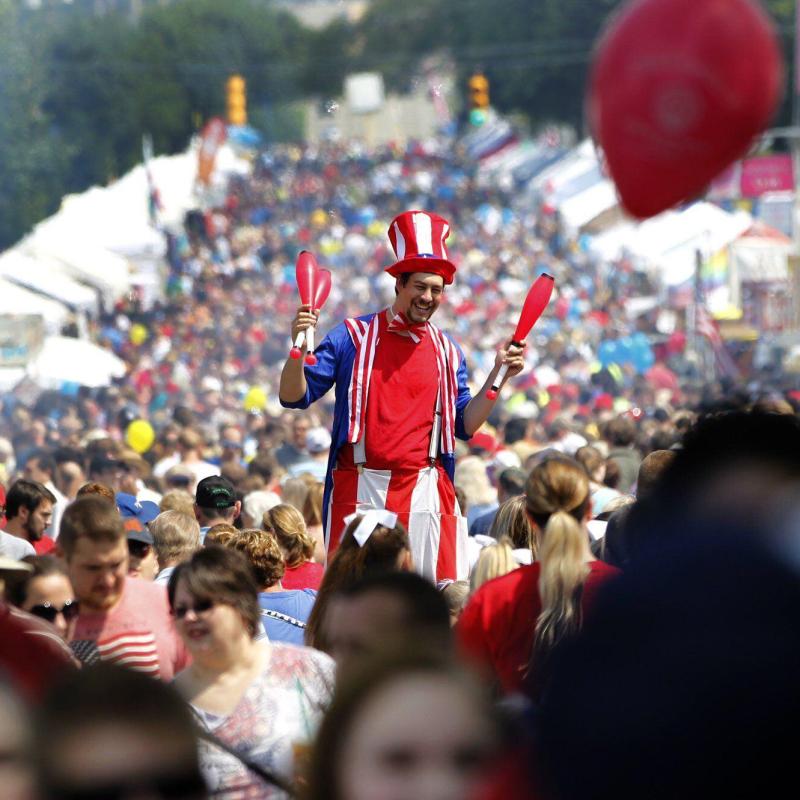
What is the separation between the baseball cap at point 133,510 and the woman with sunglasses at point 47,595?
2.77 m

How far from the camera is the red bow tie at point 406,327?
6934 mm

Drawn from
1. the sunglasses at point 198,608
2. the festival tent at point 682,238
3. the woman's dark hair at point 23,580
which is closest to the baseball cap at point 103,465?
the woman's dark hair at point 23,580

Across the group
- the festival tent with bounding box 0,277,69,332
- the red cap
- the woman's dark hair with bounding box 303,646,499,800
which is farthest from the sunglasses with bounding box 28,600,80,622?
the festival tent with bounding box 0,277,69,332

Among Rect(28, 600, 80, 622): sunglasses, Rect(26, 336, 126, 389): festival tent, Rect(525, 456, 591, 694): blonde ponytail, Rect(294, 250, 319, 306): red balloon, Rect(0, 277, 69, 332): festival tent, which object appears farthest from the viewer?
Rect(0, 277, 69, 332): festival tent

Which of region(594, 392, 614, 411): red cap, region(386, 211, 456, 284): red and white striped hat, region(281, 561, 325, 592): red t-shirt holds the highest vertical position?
region(386, 211, 456, 284): red and white striped hat

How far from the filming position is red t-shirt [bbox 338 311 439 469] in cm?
691

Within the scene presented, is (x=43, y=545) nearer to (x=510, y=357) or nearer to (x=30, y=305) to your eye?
(x=510, y=357)

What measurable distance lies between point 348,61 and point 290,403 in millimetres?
102727

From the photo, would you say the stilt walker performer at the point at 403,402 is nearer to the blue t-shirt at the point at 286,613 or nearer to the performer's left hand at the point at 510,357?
the performer's left hand at the point at 510,357

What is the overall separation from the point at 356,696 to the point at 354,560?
2.50 m

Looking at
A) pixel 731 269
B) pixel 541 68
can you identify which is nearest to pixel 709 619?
pixel 731 269

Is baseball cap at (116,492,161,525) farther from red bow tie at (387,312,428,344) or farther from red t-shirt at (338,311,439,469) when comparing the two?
red bow tie at (387,312,428,344)

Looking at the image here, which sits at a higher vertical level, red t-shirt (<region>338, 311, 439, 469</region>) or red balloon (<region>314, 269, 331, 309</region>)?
red balloon (<region>314, 269, 331, 309</region>)

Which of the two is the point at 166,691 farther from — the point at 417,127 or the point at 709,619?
the point at 417,127
